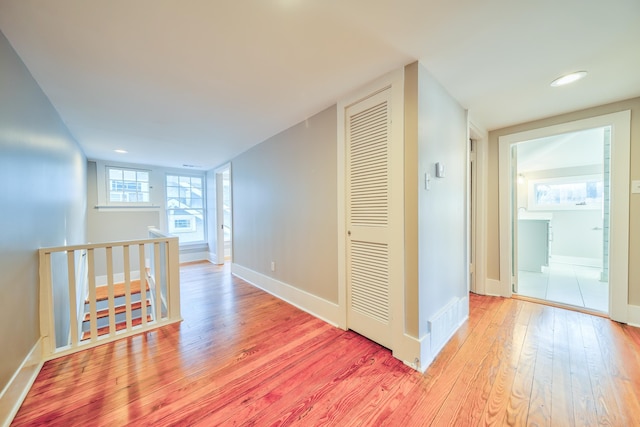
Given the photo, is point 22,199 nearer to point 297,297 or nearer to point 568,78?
point 297,297

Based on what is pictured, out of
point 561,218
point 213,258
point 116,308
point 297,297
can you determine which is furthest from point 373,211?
point 561,218

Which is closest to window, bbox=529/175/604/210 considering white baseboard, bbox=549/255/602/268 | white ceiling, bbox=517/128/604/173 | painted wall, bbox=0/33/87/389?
white ceiling, bbox=517/128/604/173

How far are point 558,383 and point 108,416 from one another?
262 centimetres

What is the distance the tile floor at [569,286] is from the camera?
2.60 m

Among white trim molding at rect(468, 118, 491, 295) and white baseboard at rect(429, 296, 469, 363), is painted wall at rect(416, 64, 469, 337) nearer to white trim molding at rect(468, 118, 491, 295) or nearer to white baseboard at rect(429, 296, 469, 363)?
white baseboard at rect(429, 296, 469, 363)

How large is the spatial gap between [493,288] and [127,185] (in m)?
6.53

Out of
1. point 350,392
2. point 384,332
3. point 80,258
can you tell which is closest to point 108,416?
point 350,392

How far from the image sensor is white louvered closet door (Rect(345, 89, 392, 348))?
5.72ft

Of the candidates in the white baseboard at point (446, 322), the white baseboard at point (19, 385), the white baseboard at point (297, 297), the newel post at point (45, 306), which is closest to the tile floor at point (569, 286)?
the white baseboard at point (446, 322)

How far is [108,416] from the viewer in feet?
3.95

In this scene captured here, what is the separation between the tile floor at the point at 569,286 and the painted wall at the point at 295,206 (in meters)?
2.71

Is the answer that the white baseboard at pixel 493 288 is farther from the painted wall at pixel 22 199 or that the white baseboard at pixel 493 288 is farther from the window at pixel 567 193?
the painted wall at pixel 22 199

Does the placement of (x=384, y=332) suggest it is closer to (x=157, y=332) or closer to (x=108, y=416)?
(x=108, y=416)

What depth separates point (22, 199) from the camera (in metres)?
1.43
